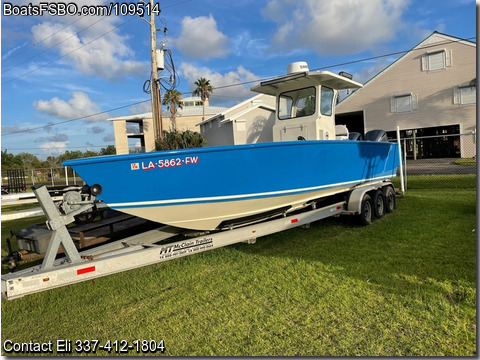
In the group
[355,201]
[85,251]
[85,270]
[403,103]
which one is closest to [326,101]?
[355,201]

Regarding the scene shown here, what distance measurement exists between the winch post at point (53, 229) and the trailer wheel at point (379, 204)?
506 centimetres

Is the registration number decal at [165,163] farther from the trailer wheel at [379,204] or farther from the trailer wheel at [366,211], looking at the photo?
the trailer wheel at [379,204]

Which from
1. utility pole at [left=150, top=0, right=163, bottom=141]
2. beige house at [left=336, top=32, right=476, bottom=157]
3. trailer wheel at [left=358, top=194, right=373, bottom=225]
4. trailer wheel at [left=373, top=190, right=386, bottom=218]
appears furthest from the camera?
beige house at [left=336, top=32, right=476, bottom=157]

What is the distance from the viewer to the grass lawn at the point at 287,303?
2549 millimetres

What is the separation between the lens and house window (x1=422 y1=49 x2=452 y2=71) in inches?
766

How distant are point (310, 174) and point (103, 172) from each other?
2711 mm

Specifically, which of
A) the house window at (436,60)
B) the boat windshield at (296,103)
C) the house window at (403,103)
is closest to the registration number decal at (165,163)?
the boat windshield at (296,103)

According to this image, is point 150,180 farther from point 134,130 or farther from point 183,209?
point 134,130

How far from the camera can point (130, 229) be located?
4.35 m

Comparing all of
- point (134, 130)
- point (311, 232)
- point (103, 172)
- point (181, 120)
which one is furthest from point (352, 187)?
point (134, 130)

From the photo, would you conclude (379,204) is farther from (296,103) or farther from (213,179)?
(213,179)

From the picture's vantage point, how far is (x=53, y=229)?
9.86 ft

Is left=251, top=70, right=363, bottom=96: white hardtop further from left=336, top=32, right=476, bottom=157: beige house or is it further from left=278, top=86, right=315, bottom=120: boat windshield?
left=336, top=32, right=476, bottom=157: beige house

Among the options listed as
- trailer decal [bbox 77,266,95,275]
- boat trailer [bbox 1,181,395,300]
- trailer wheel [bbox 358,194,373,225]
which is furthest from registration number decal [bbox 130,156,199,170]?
trailer wheel [bbox 358,194,373,225]
